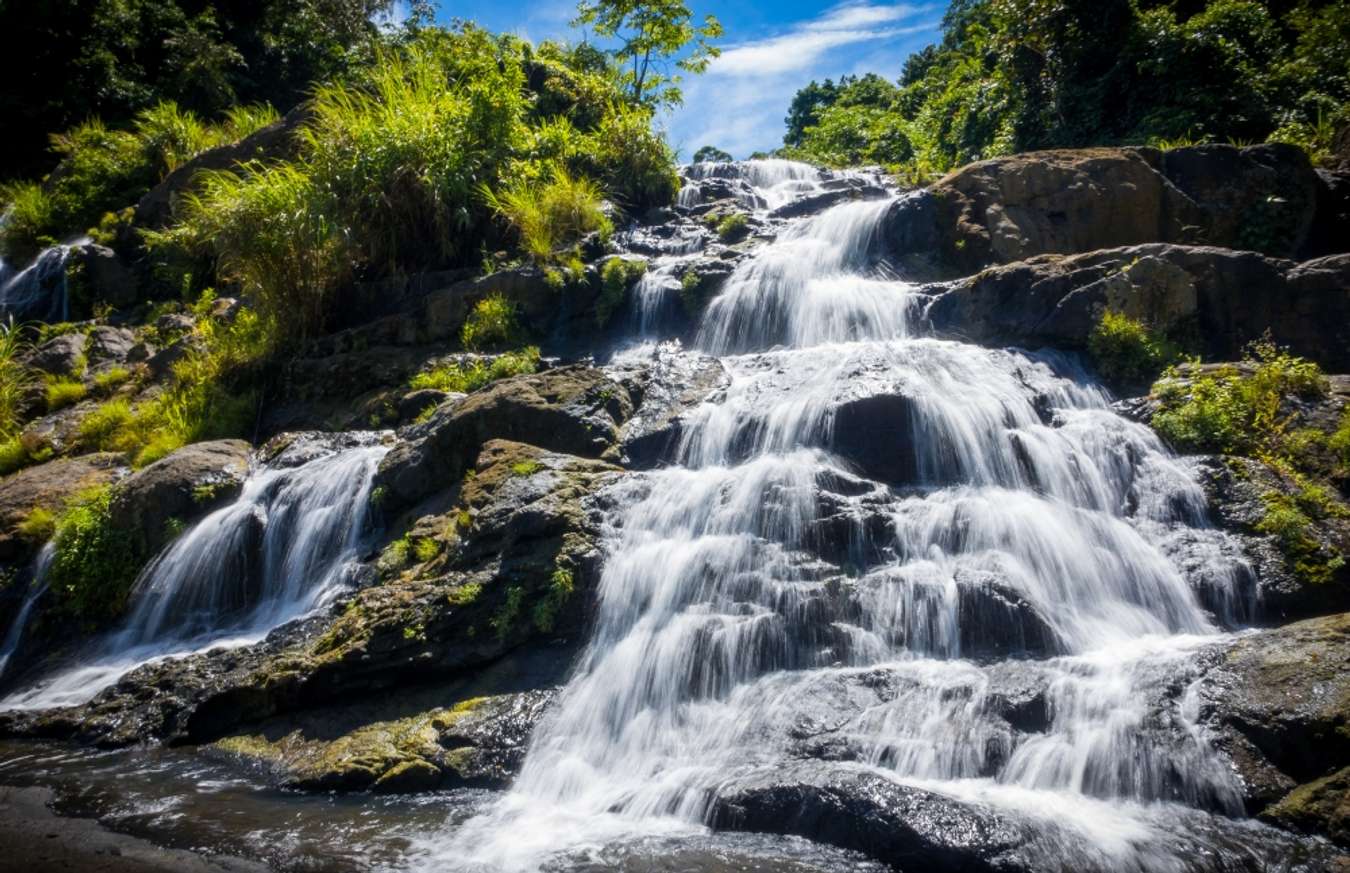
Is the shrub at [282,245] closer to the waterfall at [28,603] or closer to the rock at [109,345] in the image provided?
the rock at [109,345]

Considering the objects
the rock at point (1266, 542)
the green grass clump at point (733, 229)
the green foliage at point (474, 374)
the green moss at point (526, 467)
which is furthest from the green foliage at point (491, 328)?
the rock at point (1266, 542)

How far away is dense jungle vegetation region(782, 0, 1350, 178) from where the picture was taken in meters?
10.9

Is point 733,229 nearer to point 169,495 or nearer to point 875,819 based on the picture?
point 169,495

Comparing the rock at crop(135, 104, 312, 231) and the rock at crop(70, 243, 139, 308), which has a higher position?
the rock at crop(135, 104, 312, 231)

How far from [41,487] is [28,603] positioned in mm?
1762

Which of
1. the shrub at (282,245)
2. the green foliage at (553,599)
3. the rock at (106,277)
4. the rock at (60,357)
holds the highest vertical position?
the rock at (106,277)

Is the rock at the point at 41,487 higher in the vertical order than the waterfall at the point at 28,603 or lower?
higher

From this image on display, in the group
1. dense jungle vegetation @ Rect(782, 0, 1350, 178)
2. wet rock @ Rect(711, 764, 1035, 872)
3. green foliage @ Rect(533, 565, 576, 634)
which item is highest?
dense jungle vegetation @ Rect(782, 0, 1350, 178)

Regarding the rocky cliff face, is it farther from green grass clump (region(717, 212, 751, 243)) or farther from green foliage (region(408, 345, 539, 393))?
green foliage (region(408, 345, 539, 393))

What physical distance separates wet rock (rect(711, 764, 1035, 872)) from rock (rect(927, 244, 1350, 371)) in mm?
5733

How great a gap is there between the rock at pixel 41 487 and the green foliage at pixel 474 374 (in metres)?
3.80

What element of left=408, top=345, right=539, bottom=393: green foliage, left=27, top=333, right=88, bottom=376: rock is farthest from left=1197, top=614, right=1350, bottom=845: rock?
left=27, top=333, right=88, bottom=376: rock

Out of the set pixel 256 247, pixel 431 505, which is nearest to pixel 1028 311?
pixel 431 505

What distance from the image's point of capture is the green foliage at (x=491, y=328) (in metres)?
10.5
